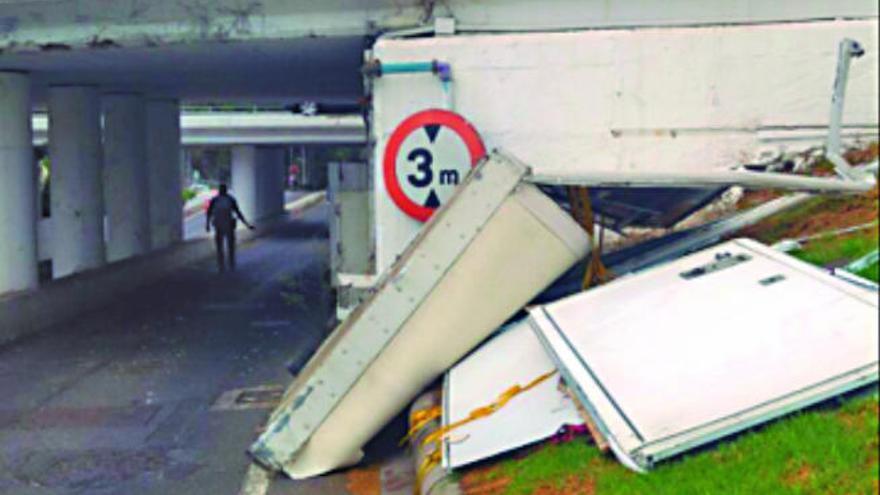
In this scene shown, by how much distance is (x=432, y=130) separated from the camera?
421 inches

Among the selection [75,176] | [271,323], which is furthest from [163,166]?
[271,323]

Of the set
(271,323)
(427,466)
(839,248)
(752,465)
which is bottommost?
(271,323)

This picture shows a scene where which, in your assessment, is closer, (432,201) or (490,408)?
(490,408)

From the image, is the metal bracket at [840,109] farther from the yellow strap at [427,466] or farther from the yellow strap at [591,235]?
the yellow strap at [427,466]

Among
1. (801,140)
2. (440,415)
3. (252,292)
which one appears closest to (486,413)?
(440,415)

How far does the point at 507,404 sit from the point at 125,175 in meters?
15.8

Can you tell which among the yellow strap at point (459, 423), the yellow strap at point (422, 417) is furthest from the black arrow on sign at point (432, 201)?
the yellow strap at point (459, 423)

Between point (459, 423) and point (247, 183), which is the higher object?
point (459, 423)

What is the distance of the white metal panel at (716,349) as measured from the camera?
208 inches

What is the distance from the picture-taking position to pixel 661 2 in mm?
11273

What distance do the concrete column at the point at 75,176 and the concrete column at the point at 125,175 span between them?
5.38ft

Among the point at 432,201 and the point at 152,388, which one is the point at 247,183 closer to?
the point at 152,388

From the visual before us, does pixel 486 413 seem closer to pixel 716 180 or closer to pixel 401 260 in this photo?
pixel 401 260

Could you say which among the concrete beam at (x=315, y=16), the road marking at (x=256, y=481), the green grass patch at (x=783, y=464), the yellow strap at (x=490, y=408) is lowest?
the road marking at (x=256, y=481)
